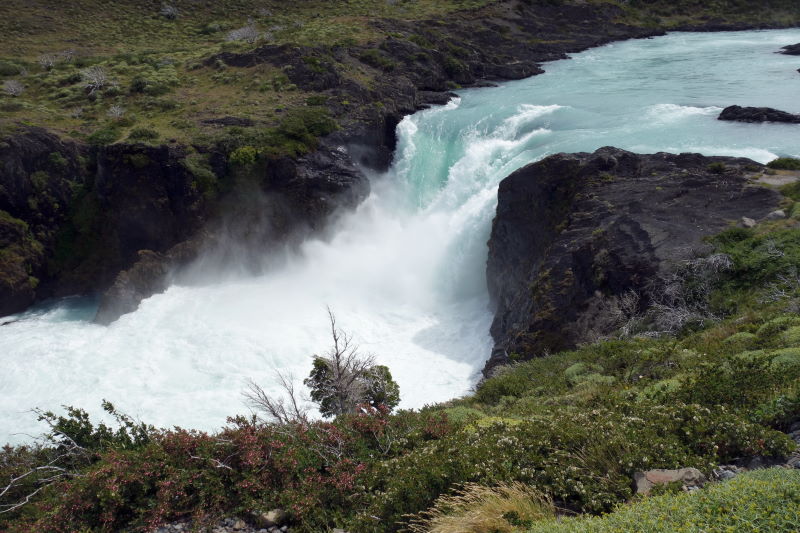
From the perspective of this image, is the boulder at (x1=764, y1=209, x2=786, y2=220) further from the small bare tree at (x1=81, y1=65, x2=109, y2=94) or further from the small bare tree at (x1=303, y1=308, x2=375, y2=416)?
the small bare tree at (x1=81, y1=65, x2=109, y2=94)

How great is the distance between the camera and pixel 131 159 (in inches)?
1145

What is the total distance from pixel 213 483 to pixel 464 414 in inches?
183

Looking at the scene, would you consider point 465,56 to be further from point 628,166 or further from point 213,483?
point 213,483

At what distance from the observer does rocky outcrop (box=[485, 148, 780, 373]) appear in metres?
17.1

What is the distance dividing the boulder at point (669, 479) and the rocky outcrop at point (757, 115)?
30581mm

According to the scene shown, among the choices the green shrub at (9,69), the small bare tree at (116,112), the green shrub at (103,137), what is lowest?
the green shrub at (103,137)

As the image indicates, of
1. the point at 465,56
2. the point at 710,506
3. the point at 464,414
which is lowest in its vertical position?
the point at 464,414

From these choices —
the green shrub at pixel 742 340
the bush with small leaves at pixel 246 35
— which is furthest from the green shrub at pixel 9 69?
the green shrub at pixel 742 340

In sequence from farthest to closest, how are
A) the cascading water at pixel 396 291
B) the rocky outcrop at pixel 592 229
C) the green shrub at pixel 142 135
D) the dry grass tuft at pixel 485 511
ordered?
1. the green shrub at pixel 142 135
2. the cascading water at pixel 396 291
3. the rocky outcrop at pixel 592 229
4. the dry grass tuft at pixel 485 511

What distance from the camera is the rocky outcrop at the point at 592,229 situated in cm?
1711

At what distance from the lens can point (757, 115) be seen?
97.3 feet

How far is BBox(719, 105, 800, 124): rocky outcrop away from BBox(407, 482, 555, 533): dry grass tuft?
103 ft

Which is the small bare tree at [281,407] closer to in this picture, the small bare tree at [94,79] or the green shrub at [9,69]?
the small bare tree at [94,79]

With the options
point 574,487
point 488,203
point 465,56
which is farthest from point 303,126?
point 574,487
